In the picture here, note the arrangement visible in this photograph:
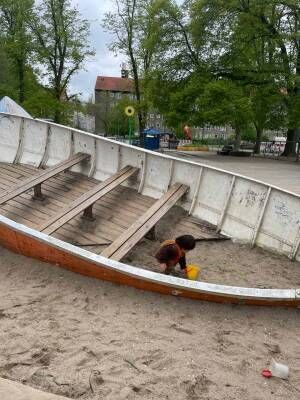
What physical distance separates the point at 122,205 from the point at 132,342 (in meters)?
3.46

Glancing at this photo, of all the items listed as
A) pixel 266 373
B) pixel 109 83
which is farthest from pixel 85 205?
pixel 109 83

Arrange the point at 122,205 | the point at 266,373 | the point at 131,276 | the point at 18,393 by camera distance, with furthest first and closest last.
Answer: the point at 122,205 → the point at 131,276 → the point at 266,373 → the point at 18,393

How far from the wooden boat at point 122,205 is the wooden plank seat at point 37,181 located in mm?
16

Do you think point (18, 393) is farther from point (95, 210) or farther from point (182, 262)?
point (95, 210)

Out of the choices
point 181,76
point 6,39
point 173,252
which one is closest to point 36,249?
point 173,252

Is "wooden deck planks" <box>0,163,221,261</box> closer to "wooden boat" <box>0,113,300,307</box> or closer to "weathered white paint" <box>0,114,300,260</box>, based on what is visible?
"wooden boat" <box>0,113,300,307</box>

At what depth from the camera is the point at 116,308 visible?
13.9 feet

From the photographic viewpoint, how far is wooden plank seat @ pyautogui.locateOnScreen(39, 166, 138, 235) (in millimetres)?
5395

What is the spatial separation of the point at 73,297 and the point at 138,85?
91.7 feet

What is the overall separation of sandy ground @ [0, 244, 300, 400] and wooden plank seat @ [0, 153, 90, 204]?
1.67 metres

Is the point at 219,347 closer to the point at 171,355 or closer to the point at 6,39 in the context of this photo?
the point at 171,355

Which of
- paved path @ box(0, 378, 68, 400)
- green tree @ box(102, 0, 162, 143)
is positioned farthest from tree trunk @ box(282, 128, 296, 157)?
paved path @ box(0, 378, 68, 400)

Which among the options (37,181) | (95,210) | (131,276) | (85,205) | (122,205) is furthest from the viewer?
(122,205)

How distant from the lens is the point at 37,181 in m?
6.76
